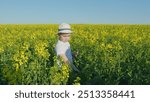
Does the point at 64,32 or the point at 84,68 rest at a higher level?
the point at 64,32

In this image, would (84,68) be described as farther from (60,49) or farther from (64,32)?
(64,32)

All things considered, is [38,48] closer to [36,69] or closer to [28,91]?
[36,69]

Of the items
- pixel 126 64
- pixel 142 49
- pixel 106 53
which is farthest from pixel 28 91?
pixel 142 49

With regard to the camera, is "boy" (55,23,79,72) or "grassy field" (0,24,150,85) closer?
"grassy field" (0,24,150,85)

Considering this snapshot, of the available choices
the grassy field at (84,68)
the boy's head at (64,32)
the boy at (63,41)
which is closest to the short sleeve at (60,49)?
the boy at (63,41)

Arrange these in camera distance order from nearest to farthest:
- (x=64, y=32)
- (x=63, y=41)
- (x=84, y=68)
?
(x=64, y=32)
(x=63, y=41)
(x=84, y=68)

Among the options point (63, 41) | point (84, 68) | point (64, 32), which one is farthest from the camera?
point (84, 68)

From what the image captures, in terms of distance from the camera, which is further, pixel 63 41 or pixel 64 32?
pixel 63 41

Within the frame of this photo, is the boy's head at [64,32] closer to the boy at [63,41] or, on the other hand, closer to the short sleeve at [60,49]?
the boy at [63,41]

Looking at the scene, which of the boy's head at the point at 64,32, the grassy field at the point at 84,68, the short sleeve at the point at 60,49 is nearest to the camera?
the grassy field at the point at 84,68

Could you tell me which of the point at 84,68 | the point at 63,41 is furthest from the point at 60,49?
the point at 84,68

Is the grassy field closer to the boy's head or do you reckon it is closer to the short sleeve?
the short sleeve

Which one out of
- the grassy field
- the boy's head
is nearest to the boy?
the boy's head

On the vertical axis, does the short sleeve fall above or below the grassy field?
above
